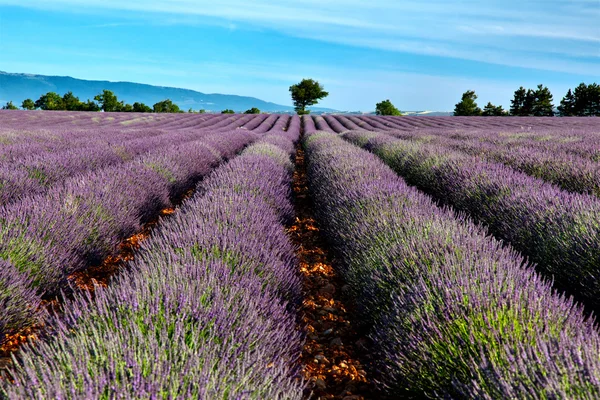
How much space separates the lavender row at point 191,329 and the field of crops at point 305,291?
0.04ft

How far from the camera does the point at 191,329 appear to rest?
1.65m

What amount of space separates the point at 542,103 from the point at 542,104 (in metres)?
0.13

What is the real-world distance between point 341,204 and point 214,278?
219 cm

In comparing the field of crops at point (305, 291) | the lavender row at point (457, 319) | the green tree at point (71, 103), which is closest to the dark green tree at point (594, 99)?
the field of crops at point (305, 291)

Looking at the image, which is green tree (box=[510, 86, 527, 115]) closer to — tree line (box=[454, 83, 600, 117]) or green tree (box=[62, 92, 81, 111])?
Answer: tree line (box=[454, 83, 600, 117])

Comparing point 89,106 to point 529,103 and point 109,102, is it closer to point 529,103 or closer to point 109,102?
point 109,102

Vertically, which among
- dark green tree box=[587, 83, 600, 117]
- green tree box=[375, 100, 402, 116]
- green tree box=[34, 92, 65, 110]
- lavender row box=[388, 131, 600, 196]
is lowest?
green tree box=[34, 92, 65, 110]

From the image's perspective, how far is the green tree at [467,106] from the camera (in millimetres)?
53906

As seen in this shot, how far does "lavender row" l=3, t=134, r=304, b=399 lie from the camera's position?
1.23m

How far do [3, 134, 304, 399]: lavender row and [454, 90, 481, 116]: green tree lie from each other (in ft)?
186

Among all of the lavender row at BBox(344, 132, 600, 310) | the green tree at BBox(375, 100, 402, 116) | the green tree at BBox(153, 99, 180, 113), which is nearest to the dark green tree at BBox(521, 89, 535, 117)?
the green tree at BBox(375, 100, 402, 116)

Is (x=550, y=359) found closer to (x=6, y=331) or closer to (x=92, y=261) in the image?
(x=6, y=331)

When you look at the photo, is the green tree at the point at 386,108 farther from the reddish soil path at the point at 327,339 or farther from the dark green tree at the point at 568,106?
the reddish soil path at the point at 327,339

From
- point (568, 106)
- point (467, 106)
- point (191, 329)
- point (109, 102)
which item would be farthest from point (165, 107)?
point (191, 329)
